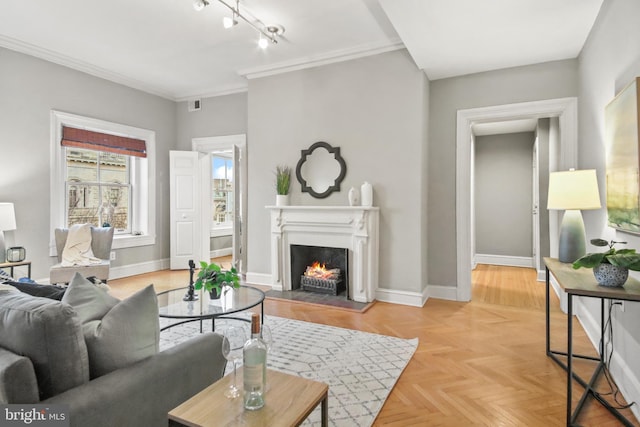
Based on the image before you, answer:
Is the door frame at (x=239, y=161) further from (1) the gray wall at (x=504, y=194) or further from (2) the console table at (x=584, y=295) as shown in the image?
(1) the gray wall at (x=504, y=194)

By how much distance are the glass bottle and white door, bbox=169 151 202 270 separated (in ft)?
17.3

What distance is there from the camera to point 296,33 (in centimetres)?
391

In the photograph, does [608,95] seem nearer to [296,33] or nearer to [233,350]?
[296,33]

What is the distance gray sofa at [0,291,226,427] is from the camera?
1.04 meters

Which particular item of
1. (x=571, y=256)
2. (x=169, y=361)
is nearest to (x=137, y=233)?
(x=169, y=361)

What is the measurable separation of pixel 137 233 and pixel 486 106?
546cm

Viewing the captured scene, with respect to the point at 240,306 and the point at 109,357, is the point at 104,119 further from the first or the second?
the point at 109,357

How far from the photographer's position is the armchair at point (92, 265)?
13.8 ft

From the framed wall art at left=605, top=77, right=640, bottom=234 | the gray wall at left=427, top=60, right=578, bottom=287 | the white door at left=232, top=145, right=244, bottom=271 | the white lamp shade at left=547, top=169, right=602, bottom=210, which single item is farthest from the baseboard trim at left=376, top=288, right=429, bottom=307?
the white door at left=232, top=145, right=244, bottom=271

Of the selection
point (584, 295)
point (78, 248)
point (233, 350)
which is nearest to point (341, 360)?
point (233, 350)

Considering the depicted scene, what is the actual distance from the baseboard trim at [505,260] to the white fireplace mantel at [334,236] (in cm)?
367

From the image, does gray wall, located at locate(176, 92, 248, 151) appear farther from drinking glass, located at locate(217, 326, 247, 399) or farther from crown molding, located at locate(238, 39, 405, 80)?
drinking glass, located at locate(217, 326, 247, 399)

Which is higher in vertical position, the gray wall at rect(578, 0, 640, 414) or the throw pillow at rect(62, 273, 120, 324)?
the gray wall at rect(578, 0, 640, 414)

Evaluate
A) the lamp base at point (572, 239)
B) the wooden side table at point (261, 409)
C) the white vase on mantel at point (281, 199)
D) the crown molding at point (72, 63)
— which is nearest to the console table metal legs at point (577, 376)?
the lamp base at point (572, 239)
